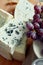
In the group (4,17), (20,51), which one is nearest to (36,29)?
(20,51)

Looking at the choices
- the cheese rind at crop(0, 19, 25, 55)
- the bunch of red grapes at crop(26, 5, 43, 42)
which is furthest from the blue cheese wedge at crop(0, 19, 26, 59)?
the bunch of red grapes at crop(26, 5, 43, 42)

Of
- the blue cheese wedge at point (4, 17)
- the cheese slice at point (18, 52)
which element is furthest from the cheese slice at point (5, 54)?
the blue cheese wedge at point (4, 17)

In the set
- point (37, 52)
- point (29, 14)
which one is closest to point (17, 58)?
point (37, 52)

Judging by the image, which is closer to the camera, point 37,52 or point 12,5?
point 37,52

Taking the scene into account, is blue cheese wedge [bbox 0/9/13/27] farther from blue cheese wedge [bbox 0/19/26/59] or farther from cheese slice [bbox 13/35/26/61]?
cheese slice [bbox 13/35/26/61]

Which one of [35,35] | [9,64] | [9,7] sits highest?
[9,7]

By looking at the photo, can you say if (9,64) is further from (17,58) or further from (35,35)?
(35,35)
